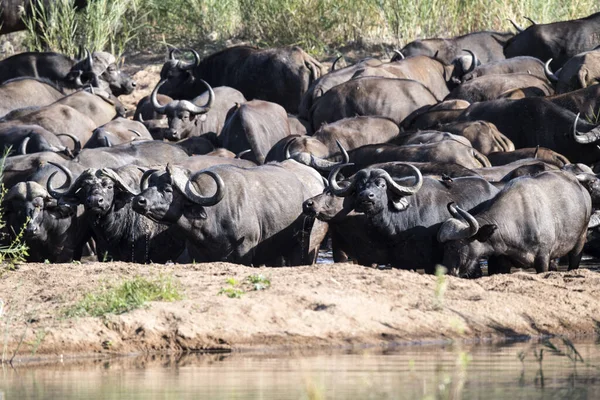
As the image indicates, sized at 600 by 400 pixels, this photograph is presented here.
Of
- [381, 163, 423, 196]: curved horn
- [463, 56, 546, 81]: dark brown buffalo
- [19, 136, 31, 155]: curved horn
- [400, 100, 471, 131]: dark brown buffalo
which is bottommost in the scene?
[463, 56, 546, 81]: dark brown buffalo

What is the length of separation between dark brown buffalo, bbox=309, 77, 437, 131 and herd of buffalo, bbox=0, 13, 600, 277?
3 cm

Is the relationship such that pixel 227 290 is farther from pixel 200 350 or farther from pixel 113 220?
pixel 113 220

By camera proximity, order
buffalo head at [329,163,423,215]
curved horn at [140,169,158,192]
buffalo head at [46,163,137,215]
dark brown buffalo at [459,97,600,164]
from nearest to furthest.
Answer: buffalo head at [329,163,423,215] < curved horn at [140,169,158,192] < buffalo head at [46,163,137,215] < dark brown buffalo at [459,97,600,164]

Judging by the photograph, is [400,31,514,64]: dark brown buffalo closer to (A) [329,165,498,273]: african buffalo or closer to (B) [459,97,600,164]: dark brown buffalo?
(B) [459,97,600,164]: dark brown buffalo

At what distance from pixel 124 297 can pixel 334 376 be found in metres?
2.55

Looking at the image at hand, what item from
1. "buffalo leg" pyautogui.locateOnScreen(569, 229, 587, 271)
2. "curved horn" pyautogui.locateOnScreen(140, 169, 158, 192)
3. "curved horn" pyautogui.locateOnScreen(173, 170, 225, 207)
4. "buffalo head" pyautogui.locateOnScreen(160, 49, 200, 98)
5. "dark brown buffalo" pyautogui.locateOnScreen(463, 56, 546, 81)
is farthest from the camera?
"buffalo head" pyautogui.locateOnScreen(160, 49, 200, 98)

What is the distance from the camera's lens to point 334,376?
28.0 ft

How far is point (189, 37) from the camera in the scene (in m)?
30.7

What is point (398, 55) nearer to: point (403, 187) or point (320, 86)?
point (320, 86)

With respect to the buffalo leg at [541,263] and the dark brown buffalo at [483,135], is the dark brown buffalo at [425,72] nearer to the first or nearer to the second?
the dark brown buffalo at [483,135]

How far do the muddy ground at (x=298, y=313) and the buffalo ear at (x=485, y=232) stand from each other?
97 cm

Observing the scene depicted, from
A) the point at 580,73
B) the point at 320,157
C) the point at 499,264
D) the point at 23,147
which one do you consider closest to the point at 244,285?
the point at 499,264

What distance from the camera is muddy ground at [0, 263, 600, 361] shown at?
32.7ft

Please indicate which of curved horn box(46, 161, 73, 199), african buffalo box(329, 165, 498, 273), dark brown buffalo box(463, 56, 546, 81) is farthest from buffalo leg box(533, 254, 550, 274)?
dark brown buffalo box(463, 56, 546, 81)
